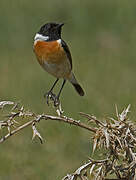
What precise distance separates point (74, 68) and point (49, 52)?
492 centimetres

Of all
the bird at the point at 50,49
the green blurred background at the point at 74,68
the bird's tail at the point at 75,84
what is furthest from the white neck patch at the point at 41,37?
the green blurred background at the point at 74,68

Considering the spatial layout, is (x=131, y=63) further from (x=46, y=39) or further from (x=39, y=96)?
(x=46, y=39)

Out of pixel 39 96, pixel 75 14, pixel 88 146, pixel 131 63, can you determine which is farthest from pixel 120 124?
pixel 75 14

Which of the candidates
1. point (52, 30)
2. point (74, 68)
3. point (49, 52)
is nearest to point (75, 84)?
point (49, 52)

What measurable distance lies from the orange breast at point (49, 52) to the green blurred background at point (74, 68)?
104cm

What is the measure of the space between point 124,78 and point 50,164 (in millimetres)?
3597

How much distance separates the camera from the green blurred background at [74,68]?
237 inches

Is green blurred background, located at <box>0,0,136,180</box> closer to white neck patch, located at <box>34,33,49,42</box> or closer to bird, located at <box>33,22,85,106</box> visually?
bird, located at <box>33,22,85,106</box>

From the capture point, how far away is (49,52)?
520cm

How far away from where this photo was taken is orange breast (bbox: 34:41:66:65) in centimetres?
518

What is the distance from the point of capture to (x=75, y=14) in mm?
12164

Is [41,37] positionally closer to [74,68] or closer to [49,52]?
[49,52]

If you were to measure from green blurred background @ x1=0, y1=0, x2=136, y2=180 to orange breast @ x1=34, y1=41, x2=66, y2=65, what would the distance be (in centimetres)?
104

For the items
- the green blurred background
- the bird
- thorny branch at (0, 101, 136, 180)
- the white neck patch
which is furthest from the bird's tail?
thorny branch at (0, 101, 136, 180)
